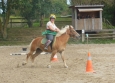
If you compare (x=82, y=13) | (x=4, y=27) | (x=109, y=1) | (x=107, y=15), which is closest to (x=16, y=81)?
(x=4, y=27)

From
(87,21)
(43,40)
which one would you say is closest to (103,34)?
(87,21)

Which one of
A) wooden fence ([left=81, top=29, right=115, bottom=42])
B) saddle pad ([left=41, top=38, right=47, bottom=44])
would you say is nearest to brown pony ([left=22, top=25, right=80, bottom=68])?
saddle pad ([left=41, top=38, right=47, bottom=44])

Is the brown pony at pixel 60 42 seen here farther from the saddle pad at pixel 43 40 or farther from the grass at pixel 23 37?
the grass at pixel 23 37

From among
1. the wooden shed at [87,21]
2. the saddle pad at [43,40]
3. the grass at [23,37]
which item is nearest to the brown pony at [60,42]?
the saddle pad at [43,40]

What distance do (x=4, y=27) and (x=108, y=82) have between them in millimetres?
25376

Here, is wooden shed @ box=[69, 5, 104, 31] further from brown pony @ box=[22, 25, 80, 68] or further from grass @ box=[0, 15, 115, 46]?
brown pony @ box=[22, 25, 80, 68]

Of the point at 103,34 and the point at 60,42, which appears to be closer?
the point at 60,42

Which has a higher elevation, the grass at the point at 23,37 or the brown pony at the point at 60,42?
the brown pony at the point at 60,42

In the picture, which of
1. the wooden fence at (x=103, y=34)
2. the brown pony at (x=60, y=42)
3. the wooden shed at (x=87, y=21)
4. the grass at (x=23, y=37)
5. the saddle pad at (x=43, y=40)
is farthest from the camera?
the wooden shed at (x=87, y=21)

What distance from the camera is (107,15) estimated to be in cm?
4347

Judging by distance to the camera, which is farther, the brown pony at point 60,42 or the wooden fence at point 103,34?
the wooden fence at point 103,34

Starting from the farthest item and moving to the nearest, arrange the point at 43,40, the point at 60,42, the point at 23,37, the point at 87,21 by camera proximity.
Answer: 1. the point at 87,21
2. the point at 23,37
3. the point at 43,40
4. the point at 60,42

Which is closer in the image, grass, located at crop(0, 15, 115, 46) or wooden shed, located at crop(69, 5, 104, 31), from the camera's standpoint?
grass, located at crop(0, 15, 115, 46)

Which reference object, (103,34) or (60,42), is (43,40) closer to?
(60,42)
